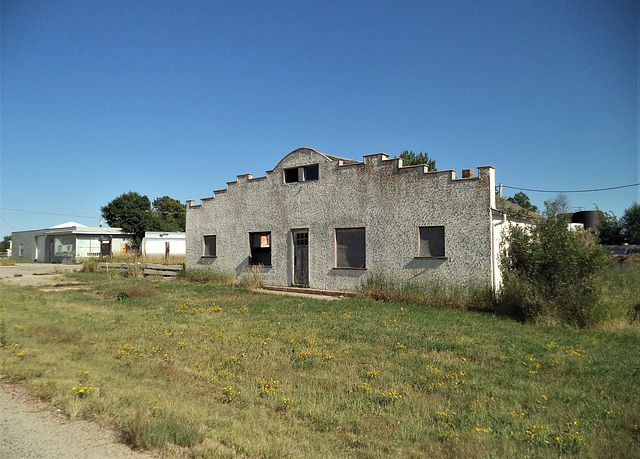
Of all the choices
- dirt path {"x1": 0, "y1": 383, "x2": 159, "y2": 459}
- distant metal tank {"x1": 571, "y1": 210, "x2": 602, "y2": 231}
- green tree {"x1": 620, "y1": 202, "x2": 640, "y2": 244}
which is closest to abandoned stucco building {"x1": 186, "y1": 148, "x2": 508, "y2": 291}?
dirt path {"x1": 0, "y1": 383, "x2": 159, "y2": 459}

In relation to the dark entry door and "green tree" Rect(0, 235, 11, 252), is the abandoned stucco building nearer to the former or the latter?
the dark entry door

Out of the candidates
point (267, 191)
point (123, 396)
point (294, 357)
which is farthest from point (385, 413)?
point (267, 191)

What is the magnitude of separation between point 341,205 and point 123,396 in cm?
1214

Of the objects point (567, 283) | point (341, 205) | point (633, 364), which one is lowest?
point (633, 364)

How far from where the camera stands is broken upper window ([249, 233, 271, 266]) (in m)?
19.2

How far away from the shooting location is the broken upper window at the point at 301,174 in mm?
17734

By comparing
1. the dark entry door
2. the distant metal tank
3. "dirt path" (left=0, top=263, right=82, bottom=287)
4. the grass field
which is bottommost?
the grass field

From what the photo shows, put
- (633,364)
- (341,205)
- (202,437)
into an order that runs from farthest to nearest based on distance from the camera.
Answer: (341,205) < (633,364) < (202,437)

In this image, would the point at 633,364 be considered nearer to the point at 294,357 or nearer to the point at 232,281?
the point at 294,357

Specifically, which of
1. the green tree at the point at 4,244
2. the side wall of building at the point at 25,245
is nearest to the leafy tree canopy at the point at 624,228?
the side wall of building at the point at 25,245

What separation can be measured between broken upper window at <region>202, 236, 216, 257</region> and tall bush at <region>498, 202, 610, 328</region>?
14391mm

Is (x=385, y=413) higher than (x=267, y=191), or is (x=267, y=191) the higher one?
(x=267, y=191)

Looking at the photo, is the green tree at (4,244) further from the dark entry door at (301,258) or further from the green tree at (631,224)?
the green tree at (631,224)

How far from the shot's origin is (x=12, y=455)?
12.6ft
